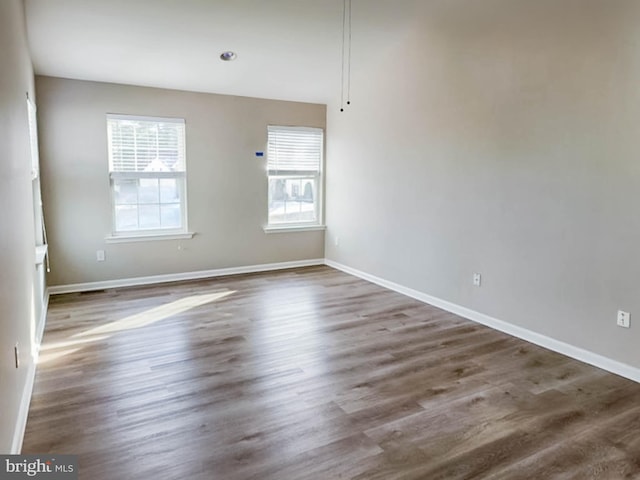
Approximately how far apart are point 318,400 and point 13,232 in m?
1.93

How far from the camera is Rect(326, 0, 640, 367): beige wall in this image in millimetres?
3070

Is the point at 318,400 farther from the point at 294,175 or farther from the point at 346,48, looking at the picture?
the point at 294,175

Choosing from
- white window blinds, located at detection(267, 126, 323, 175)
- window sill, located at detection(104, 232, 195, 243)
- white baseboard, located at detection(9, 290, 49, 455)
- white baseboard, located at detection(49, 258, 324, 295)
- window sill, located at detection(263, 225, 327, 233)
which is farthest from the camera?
window sill, located at detection(263, 225, 327, 233)

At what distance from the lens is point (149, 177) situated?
5.39 meters

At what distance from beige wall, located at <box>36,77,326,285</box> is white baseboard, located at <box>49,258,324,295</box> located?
0.06m

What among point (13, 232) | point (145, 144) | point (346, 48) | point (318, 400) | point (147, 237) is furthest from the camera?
point (147, 237)

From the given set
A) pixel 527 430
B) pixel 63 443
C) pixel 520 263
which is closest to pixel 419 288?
pixel 520 263

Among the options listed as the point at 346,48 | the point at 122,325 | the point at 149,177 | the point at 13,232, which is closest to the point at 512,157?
the point at 346,48

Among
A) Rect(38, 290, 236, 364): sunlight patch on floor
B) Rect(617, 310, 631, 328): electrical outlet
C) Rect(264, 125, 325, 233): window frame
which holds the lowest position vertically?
Rect(38, 290, 236, 364): sunlight patch on floor

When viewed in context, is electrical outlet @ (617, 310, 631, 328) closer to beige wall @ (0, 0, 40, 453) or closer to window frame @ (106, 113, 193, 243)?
beige wall @ (0, 0, 40, 453)

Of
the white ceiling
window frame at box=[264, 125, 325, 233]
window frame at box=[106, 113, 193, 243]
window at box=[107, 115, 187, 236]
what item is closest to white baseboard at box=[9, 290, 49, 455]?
window frame at box=[106, 113, 193, 243]

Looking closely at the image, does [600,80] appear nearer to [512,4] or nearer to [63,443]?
[512,4]

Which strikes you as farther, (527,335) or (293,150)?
(293,150)

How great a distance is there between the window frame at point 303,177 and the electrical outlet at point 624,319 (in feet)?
13.5
